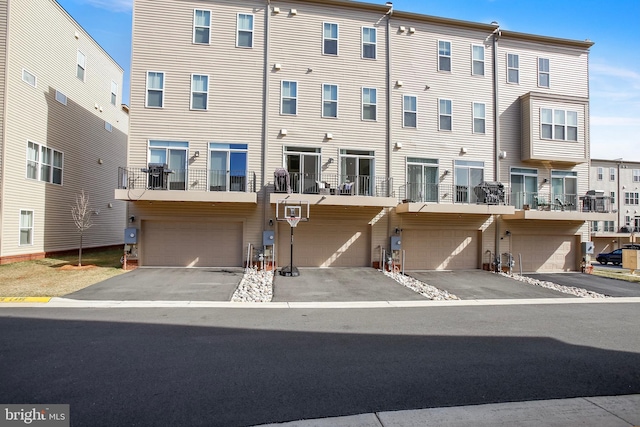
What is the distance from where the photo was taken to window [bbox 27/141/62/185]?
16144mm

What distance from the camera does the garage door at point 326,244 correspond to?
16031 millimetres

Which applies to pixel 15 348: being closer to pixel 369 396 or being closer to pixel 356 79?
pixel 369 396

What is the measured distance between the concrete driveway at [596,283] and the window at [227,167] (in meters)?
14.1

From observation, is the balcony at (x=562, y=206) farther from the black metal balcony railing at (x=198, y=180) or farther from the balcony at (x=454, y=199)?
the black metal balcony railing at (x=198, y=180)

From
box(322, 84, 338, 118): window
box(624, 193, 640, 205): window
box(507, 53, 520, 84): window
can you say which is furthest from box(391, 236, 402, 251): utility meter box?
box(624, 193, 640, 205): window

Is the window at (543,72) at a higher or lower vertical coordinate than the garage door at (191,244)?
higher

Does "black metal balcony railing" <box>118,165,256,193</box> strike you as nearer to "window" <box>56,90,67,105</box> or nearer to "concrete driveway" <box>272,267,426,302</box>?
"concrete driveway" <box>272,267,426,302</box>

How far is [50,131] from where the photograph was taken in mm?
17328

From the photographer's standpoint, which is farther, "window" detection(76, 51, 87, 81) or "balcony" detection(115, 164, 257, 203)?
"window" detection(76, 51, 87, 81)

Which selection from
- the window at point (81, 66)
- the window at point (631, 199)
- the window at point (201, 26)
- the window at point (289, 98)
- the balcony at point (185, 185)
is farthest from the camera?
the window at point (631, 199)

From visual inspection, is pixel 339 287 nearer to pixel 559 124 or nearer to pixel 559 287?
pixel 559 287

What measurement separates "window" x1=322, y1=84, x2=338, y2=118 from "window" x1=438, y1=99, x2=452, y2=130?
5.18m

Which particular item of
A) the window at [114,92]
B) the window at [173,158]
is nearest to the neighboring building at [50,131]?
the window at [114,92]

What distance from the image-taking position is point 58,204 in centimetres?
1792
